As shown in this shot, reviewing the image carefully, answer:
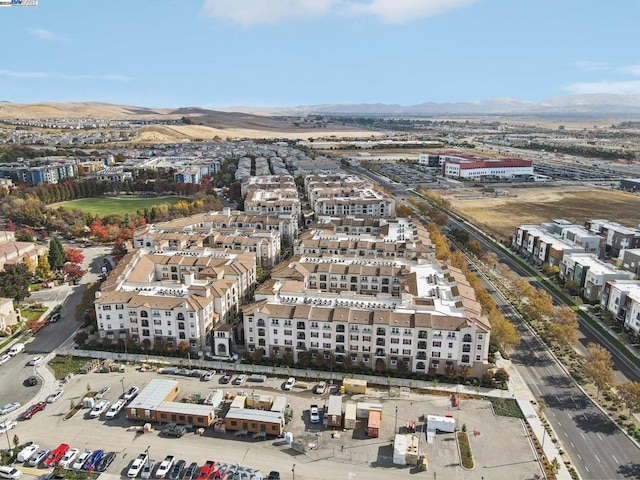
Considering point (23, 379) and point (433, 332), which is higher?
point (433, 332)

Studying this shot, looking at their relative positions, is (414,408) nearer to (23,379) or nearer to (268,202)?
(23,379)

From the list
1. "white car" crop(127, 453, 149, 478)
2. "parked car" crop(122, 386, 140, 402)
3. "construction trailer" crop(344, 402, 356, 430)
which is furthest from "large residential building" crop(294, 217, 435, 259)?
"white car" crop(127, 453, 149, 478)

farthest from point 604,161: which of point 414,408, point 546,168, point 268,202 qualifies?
point 414,408

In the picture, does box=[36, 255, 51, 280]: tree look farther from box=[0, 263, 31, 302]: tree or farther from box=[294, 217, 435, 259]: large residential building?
box=[294, 217, 435, 259]: large residential building

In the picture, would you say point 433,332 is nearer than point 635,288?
→ Yes

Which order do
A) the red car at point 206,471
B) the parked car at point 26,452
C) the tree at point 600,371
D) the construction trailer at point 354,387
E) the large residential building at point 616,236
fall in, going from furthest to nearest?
the large residential building at point 616,236
the construction trailer at point 354,387
the tree at point 600,371
the parked car at point 26,452
the red car at point 206,471

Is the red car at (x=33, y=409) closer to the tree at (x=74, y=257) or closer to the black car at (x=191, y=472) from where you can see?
the black car at (x=191, y=472)

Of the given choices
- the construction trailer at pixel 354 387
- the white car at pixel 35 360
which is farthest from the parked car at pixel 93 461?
the construction trailer at pixel 354 387
